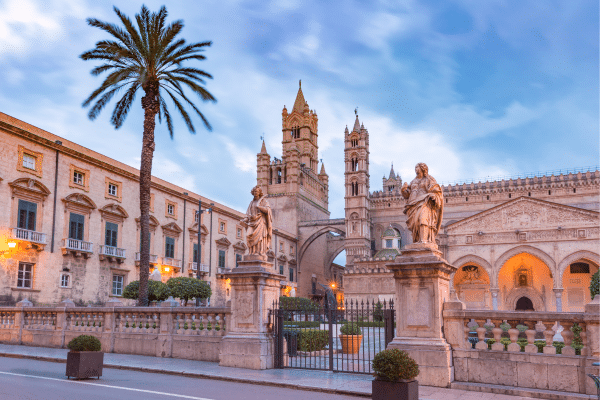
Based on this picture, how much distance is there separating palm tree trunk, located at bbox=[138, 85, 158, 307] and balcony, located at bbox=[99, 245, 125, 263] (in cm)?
1349

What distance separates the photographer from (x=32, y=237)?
27.9m

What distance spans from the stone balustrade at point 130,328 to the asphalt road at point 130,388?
7.61ft

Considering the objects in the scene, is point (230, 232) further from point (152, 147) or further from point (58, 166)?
point (152, 147)

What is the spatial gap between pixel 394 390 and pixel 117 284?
30336 mm

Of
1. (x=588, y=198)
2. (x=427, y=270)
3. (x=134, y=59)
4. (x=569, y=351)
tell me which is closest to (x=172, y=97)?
(x=134, y=59)

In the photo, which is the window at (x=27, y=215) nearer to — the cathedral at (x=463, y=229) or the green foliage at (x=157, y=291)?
the green foliage at (x=157, y=291)

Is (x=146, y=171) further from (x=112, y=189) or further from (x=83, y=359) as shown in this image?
(x=112, y=189)

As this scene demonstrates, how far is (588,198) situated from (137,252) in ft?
158

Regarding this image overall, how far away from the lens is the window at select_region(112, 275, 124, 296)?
34.0 m

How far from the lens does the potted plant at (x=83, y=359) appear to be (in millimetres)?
9734

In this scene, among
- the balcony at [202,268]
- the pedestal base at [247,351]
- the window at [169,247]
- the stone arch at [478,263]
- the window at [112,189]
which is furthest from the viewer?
the stone arch at [478,263]

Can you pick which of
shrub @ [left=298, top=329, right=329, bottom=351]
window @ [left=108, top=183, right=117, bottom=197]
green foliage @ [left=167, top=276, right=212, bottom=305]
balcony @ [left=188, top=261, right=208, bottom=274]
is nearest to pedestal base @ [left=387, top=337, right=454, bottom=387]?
shrub @ [left=298, top=329, right=329, bottom=351]

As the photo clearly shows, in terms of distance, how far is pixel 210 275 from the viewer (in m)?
45.6

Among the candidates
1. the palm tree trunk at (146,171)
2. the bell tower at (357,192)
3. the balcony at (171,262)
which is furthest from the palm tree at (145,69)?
the bell tower at (357,192)
